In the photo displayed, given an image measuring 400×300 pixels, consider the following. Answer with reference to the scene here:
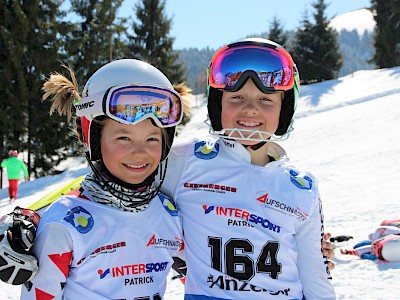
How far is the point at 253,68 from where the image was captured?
2711 mm

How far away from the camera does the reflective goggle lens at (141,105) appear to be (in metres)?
2.39

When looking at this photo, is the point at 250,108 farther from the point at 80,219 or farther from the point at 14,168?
the point at 14,168

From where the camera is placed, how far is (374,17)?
34531 mm

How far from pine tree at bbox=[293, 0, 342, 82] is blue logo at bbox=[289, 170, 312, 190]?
29331 mm

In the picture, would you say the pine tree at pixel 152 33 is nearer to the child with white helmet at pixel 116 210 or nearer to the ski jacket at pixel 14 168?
the ski jacket at pixel 14 168

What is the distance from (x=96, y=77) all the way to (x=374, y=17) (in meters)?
36.3

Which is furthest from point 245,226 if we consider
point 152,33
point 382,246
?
point 152,33

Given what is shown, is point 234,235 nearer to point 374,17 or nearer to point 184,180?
point 184,180

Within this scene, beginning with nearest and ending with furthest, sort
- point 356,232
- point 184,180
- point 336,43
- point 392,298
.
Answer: point 184,180, point 392,298, point 356,232, point 336,43

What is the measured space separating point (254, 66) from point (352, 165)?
344 inches

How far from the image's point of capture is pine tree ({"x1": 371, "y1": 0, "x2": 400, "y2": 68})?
33125mm

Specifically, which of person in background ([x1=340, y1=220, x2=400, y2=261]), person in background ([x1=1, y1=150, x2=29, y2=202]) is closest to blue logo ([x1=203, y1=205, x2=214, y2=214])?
person in background ([x1=340, y1=220, x2=400, y2=261])

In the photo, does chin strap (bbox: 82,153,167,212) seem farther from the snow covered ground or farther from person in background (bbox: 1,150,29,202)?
person in background (bbox: 1,150,29,202)

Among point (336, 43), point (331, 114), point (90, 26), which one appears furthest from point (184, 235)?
point (336, 43)
